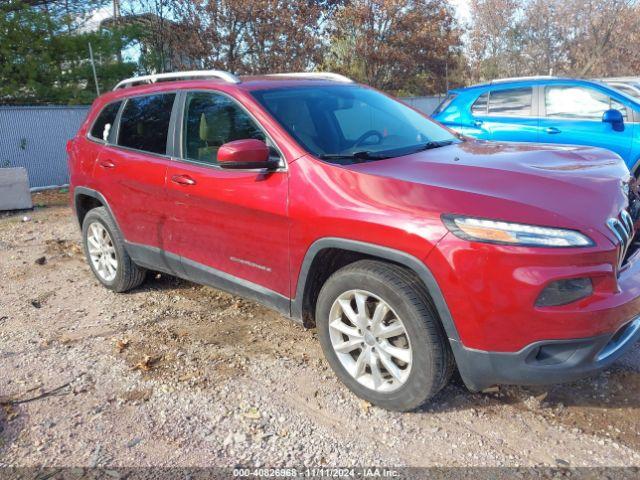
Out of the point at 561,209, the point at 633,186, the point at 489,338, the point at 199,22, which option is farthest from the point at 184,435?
the point at 199,22

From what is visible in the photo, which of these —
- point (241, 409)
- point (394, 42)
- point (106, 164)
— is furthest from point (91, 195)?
point (394, 42)

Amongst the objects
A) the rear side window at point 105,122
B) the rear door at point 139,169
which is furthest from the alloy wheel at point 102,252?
the rear side window at point 105,122

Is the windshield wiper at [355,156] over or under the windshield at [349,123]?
under

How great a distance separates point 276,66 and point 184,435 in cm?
1403

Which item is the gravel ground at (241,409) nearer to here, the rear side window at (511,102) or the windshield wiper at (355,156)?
the windshield wiper at (355,156)

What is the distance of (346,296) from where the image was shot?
2936mm

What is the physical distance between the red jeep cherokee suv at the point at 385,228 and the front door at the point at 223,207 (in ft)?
0.04

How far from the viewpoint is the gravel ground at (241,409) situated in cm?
266

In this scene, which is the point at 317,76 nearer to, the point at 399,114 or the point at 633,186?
the point at 399,114

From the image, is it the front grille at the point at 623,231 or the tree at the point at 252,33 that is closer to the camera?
the front grille at the point at 623,231

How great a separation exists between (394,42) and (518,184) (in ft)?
62.3

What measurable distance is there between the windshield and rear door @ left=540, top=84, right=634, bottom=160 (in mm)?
3740

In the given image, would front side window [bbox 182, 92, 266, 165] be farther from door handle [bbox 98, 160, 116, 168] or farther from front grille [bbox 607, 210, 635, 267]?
front grille [bbox 607, 210, 635, 267]

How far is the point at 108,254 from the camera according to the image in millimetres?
4887
